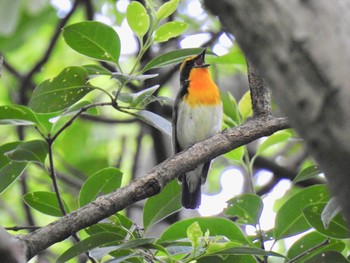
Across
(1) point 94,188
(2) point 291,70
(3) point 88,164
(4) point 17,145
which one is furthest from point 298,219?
(3) point 88,164

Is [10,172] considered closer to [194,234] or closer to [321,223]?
[194,234]

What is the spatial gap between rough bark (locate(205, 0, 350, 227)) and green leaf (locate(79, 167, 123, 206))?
1.73 metres

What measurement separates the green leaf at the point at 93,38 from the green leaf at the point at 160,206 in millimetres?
568

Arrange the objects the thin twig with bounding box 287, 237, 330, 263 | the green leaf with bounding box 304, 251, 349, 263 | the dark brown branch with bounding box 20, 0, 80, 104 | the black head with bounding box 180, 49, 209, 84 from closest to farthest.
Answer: the green leaf with bounding box 304, 251, 349, 263 < the thin twig with bounding box 287, 237, 330, 263 < the dark brown branch with bounding box 20, 0, 80, 104 < the black head with bounding box 180, 49, 209, 84

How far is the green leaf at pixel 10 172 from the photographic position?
8.62 feet

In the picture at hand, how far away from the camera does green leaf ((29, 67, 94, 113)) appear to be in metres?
2.67

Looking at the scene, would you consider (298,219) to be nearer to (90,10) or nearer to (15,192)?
(90,10)

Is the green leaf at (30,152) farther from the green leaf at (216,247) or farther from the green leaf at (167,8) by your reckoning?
the green leaf at (216,247)

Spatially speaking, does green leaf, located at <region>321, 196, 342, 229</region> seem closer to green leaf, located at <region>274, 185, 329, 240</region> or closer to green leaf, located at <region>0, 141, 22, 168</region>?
green leaf, located at <region>274, 185, 329, 240</region>

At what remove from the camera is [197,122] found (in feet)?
16.7

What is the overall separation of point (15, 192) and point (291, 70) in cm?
711

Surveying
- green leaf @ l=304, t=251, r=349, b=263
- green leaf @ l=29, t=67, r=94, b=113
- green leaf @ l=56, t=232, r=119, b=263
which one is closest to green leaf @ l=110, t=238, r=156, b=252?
green leaf @ l=56, t=232, r=119, b=263

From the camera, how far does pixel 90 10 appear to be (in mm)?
5352

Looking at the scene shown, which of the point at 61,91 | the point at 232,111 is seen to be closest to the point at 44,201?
the point at 61,91
